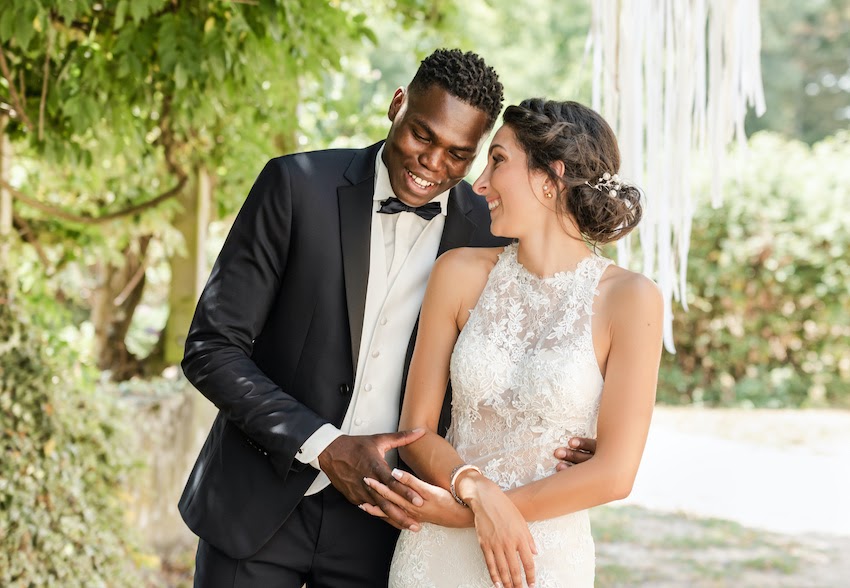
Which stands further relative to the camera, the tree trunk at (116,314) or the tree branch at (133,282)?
the tree trunk at (116,314)

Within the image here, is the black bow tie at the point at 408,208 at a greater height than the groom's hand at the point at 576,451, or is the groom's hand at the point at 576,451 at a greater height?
the black bow tie at the point at 408,208

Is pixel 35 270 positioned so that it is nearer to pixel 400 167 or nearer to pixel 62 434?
pixel 62 434

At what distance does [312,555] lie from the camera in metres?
2.43

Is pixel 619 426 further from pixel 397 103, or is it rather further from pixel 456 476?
pixel 397 103

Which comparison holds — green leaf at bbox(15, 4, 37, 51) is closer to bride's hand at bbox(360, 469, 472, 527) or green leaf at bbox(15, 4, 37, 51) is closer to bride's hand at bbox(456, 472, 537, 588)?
bride's hand at bbox(360, 469, 472, 527)

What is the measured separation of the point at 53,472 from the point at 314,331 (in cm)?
197

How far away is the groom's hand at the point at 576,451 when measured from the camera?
218 cm

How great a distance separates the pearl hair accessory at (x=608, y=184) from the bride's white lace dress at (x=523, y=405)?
17cm

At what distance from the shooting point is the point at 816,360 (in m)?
11.1

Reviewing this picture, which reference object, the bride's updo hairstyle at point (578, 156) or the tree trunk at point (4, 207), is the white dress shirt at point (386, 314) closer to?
the bride's updo hairstyle at point (578, 156)

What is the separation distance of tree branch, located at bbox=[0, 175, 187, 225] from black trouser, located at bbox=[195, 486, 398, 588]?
7.68ft

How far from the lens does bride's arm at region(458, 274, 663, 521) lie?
2090mm

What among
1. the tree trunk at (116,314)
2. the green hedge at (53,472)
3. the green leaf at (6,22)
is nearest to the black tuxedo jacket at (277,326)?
the green leaf at (6,22)

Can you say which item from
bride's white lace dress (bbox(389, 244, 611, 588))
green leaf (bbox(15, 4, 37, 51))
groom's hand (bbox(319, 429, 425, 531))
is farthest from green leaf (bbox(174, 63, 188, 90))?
groom's hand (bbox(319, 429, 425, 531))
